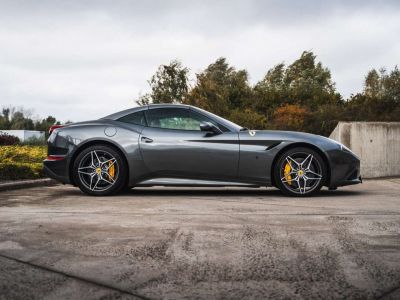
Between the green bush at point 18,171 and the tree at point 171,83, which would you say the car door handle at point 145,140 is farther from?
the tree at point 171,83

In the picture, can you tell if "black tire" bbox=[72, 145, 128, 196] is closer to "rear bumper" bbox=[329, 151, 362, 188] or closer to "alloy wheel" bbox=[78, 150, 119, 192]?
"alloy wheel" bbox=[78, 150, 119, 192]

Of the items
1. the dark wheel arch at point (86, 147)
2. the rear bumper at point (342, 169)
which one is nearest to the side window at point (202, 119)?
the dark wheel arch at point (86, 147)

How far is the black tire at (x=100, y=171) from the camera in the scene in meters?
7.06

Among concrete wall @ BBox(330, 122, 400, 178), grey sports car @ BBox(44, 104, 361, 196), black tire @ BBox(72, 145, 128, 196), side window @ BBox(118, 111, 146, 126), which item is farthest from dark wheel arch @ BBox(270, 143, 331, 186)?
concrete wall @ BBox(330, 122, 400, 178)

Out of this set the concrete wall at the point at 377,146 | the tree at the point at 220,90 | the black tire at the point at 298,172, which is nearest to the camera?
the black tire at the point at 298,172

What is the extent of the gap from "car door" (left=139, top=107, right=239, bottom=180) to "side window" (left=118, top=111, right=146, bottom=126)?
21cm

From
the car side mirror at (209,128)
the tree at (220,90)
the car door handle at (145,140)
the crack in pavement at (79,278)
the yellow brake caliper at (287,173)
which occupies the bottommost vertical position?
the crack in pavement at (79,278)

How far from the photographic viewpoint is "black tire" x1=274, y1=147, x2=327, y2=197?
6922mm

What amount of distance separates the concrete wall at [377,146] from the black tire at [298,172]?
5.62m

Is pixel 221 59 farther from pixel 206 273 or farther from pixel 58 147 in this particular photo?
pixel 206 273

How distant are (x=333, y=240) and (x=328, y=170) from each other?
11.1ft

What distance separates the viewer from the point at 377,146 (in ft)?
40.0

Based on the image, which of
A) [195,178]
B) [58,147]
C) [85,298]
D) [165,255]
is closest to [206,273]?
[165,255]

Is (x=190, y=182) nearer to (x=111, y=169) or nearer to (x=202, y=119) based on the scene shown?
(x=202, y=119)
